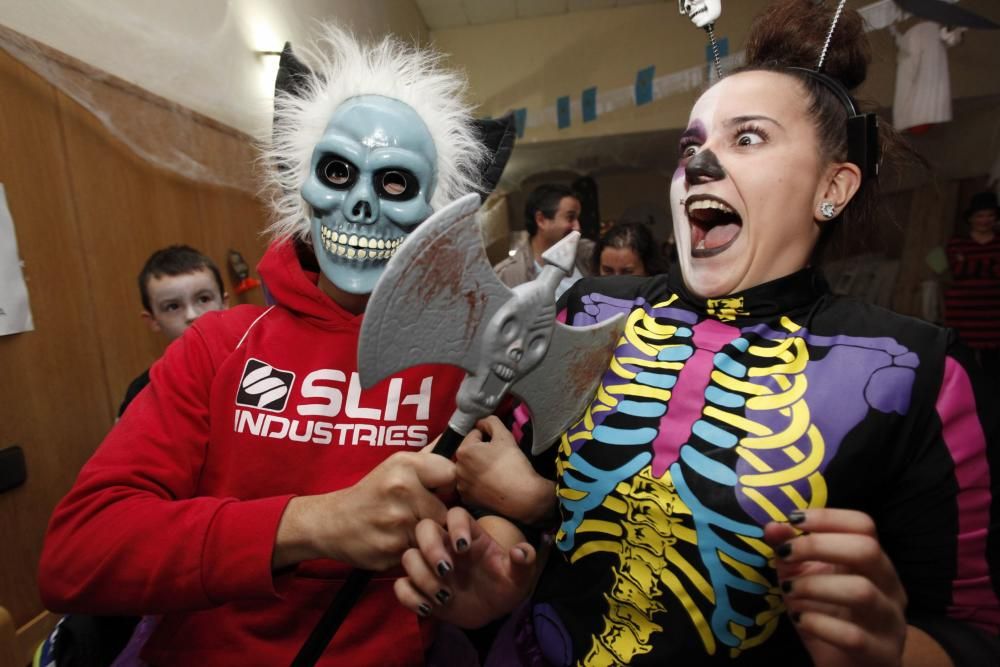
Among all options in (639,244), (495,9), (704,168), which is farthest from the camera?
(495,9)

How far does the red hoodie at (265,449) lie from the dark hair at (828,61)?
2.26 feet

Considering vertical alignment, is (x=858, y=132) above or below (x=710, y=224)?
above

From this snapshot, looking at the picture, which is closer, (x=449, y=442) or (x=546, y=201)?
(x=449, y=442)

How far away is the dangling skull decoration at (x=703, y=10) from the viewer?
0.89 meters

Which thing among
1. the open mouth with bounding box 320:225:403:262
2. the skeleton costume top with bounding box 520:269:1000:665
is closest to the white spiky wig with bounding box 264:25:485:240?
the open mouth with bounding box 320:225:403:262

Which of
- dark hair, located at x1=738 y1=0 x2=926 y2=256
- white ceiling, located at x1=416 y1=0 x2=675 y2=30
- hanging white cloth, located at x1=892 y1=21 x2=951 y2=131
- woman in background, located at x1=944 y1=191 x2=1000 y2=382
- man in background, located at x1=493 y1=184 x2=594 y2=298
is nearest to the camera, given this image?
dark hair, located at x1=738 y1=0 x2=926 y2=256

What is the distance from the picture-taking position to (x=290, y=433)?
84 centimetres

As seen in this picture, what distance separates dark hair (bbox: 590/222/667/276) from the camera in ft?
7.37

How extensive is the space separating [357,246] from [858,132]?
30.0 inches

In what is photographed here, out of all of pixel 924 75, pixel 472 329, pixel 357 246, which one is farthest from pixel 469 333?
pixel 924 75

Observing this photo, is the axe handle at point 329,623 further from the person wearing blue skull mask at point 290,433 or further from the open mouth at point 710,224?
the open mouth at point 710,224

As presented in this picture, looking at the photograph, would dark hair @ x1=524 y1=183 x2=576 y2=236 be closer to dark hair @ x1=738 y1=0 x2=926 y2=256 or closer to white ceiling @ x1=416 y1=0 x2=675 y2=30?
dark hair @ x1=738 y1=0 x2=926 y2=256

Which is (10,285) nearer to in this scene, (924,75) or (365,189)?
(365,189)

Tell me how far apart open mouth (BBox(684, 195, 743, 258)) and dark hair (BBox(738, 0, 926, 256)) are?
165 mm
